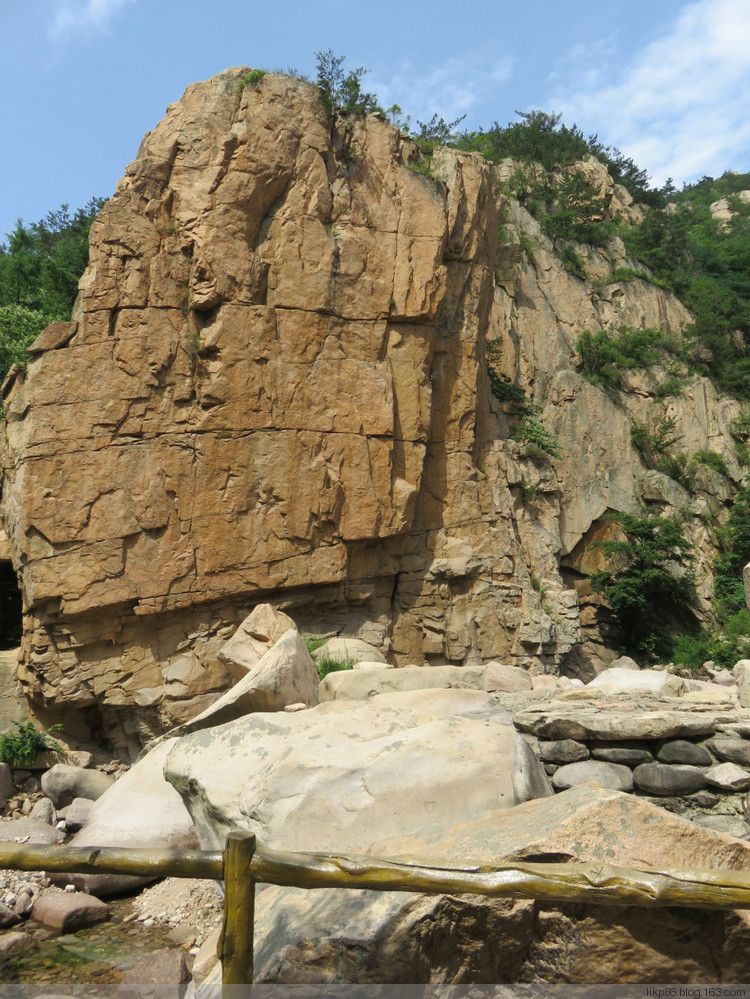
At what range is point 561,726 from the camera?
17.9 ft

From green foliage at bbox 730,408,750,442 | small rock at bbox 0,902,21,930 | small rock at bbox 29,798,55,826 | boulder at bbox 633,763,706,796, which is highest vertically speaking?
green foliage at bbox 730,408,750,442

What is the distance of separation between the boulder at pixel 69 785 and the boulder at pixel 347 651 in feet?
11.4

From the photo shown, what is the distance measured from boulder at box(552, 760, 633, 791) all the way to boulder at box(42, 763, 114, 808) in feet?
23.5

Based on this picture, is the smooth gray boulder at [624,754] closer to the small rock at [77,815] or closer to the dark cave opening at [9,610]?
the small rock at [77,815]

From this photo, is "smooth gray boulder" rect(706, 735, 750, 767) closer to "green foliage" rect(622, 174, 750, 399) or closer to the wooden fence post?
the wooden fence post

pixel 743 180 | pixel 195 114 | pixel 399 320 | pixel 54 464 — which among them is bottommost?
pixel 54 464

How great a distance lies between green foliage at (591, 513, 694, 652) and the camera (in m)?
17.9

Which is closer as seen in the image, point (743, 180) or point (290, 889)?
point (290, 889)

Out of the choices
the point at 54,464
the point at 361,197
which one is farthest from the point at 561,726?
the point at 361,197

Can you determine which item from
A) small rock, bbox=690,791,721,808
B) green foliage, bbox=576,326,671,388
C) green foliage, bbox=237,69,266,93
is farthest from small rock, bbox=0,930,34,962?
green foliage, bbox=576,326,671,388

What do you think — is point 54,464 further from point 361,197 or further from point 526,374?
point 526,374

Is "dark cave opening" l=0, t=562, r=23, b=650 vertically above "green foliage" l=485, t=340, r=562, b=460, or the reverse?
"green foliage" l=485, t=340, r=562, b=460

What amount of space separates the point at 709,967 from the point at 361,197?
1327 centimetres

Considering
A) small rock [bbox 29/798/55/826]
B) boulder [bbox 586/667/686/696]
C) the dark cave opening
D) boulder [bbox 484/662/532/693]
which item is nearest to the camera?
boulder [bbox 586/667/686/696]
